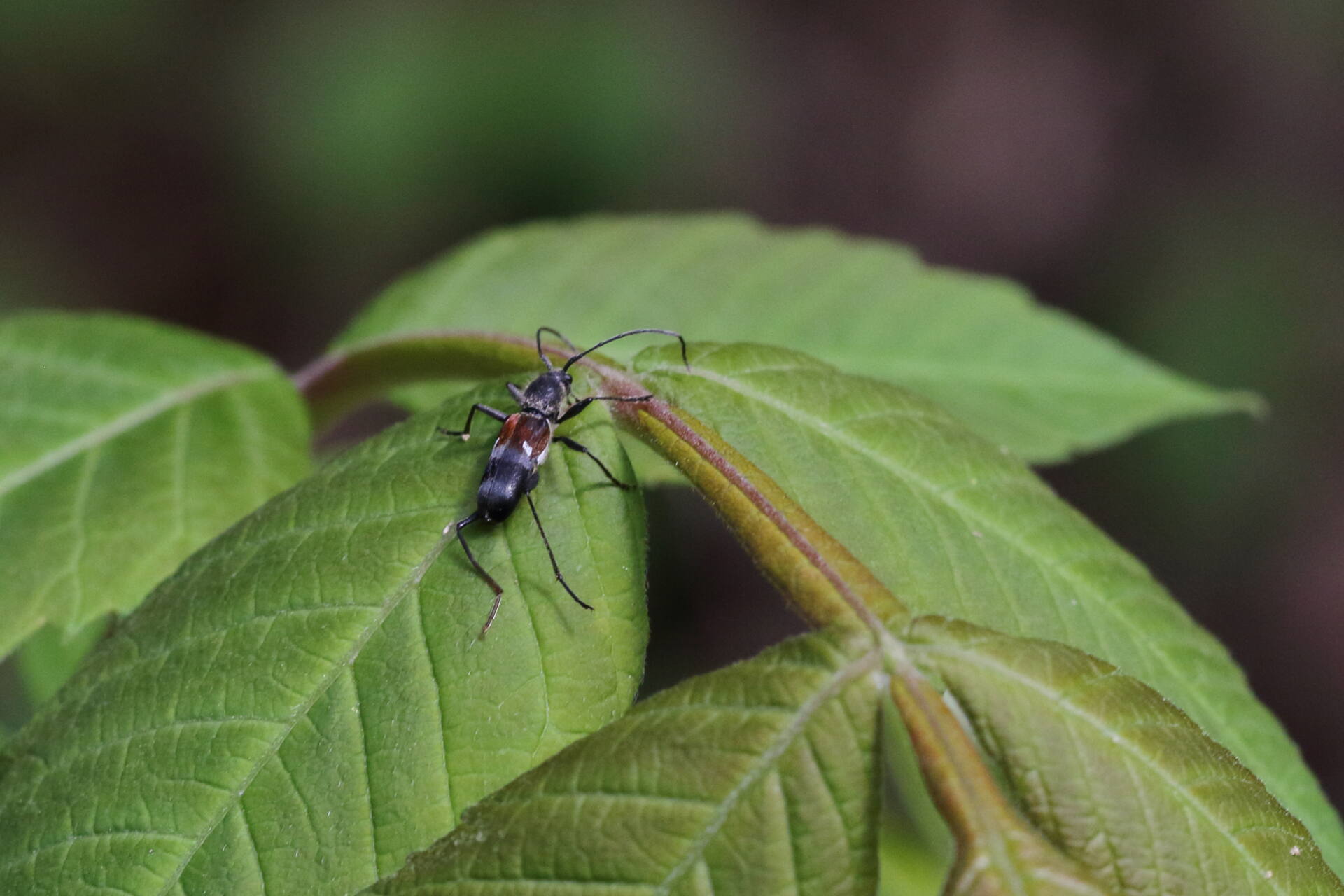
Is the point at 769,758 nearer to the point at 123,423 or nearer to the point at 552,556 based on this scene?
the point at 552,556

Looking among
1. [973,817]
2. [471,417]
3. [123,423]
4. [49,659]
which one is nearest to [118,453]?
[123,423]

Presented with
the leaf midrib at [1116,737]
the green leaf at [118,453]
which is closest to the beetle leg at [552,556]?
the leaf midrib at [1116,737]

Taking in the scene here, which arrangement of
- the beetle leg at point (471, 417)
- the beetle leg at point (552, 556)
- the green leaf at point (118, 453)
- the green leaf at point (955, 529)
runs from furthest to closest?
the green leaf at point (118, 453)
the beetle leg at point (471, 417)
the green leaf at point (955, 529)
the beetle leg at point (552, 556)

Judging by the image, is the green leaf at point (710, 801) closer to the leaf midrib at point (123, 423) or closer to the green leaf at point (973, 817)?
the green leaf at point (973, 817)

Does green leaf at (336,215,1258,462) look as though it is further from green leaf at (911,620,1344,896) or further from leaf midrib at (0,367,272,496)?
green leaf at (911,620,1344,896)

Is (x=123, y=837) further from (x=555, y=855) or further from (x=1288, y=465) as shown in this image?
(x=1288, y=465)

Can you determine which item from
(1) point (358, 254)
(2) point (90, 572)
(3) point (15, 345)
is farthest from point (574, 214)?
(2) point (90, 572)

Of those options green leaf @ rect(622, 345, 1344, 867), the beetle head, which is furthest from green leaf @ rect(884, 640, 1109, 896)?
the beetle head
